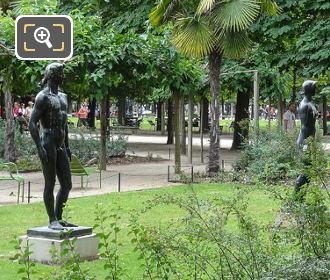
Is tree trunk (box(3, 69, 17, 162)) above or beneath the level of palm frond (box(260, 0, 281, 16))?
beneath

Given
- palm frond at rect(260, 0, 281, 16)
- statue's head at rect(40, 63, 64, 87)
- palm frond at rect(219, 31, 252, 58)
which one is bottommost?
statue's head at rect(40, 63, 64, 87)

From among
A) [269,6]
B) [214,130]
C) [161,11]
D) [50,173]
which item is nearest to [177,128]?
[214,130]

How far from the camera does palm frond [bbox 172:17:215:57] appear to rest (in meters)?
16.1

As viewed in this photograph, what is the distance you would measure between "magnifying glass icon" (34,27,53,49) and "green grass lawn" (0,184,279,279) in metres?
2.24

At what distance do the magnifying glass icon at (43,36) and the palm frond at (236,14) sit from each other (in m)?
9.29

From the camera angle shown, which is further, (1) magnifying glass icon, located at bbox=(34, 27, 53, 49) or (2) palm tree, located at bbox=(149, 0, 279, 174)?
(2) palm tree, located at bbox=(149, 0, 279, 174)

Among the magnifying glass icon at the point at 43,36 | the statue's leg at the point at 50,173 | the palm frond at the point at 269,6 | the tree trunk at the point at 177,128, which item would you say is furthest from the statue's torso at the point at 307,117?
the tree trunk at the point at 177,128

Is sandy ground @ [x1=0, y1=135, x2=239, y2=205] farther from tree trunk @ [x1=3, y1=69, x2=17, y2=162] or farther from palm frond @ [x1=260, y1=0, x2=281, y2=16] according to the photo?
palm frond @ [x1=260, y1=0, x2=281, y2=16]

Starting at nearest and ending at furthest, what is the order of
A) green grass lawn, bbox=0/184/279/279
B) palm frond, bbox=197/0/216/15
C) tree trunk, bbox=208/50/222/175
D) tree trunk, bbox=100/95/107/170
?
green grass lawn, bbox=0/184/279/279
palm frond, bbox=197/0/216/15
tree trunk, bbox=208/50/222/175
tree trunk, bbox=100/95/107/170

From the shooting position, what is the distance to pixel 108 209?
38.2 feet

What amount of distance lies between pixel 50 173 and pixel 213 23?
28.3 ft

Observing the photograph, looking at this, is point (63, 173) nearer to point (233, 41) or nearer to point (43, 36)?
point (43, 36)

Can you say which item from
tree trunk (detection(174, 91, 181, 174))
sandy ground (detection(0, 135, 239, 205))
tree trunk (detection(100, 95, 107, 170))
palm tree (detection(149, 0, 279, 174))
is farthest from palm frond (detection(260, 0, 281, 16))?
tree trunk (detection(100, 95, 107, 170))

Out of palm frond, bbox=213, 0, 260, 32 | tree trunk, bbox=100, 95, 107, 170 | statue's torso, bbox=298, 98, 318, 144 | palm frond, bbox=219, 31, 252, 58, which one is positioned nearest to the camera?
statue's torso, bbox=298, 98, 318, 144
